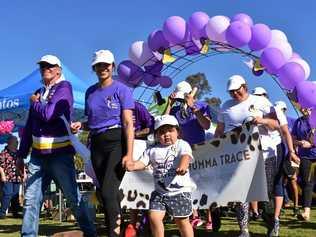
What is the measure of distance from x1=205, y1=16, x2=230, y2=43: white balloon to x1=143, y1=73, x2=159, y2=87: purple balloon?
1.60 meters

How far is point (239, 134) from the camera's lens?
5598mm

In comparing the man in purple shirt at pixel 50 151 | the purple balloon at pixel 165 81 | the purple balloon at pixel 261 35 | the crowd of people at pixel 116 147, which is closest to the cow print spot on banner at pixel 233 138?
the crowd of people at pixel 116 147

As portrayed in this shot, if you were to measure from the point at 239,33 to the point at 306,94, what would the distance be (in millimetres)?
1718

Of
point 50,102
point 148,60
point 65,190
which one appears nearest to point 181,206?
point 65,190

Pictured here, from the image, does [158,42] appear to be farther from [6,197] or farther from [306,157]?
[6,197]

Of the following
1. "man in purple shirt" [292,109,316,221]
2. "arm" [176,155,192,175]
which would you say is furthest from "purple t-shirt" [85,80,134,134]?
"man in purple shirt" [292,109,316,221]

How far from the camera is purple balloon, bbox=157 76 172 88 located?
10.6 meters

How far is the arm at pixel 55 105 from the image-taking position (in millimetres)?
5008

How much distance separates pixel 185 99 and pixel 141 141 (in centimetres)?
80

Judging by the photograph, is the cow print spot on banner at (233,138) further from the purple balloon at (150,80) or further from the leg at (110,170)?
the purple balloon at (150,80)

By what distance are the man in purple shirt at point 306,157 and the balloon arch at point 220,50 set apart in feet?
0.93

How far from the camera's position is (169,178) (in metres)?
4.65

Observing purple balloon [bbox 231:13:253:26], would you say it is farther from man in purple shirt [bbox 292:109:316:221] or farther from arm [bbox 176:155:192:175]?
arm [bbox 176:155:192:175]

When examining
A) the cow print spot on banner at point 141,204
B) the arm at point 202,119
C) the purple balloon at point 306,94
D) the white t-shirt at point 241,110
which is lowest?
the cow print spot on banner at point 141,204
